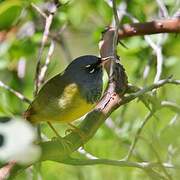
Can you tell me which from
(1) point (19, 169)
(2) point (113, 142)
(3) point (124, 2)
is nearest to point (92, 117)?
(1) point (19, 169)

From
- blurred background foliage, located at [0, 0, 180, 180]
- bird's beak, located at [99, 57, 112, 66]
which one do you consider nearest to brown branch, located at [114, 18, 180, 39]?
bird's beak, located at [99, 57, 112, 66]

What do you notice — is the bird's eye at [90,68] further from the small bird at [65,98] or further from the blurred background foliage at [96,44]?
the blurred background foliage at [96,44]

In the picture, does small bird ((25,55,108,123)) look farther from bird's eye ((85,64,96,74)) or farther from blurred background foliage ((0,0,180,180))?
blurred background foliage ((0,0,180,180))

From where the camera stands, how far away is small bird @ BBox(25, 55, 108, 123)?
94.0 inches

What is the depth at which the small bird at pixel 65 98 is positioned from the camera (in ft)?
7.83

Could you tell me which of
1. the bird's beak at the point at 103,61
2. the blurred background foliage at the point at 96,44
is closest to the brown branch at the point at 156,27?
the bird's beak at the point at 103,61

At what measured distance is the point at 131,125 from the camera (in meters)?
3.01

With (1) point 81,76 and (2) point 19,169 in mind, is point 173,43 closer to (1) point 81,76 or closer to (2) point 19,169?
(1) point 81,76

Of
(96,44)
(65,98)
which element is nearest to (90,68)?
(65,98)

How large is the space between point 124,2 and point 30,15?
1.86 ft

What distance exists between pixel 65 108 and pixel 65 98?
0.16ft

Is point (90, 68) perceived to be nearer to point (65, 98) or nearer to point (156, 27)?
point (65, 98)

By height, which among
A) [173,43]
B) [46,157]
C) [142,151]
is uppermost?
[46,157]

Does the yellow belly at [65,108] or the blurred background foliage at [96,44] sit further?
the blurred background foliage at [96,44]
